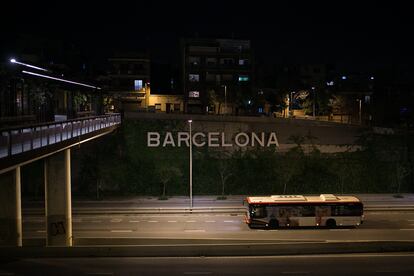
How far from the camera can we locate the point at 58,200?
22.4 metres

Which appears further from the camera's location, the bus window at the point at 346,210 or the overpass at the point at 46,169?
the bus window at the point at 346,210

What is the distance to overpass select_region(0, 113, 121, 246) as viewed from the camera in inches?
573

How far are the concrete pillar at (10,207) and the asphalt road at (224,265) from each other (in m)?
2.61

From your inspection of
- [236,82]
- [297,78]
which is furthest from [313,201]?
[297,78]

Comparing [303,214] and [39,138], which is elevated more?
[39,138]

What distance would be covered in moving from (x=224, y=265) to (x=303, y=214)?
11.8m

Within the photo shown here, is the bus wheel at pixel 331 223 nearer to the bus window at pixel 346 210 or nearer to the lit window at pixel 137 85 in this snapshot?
the bus window at pixel 346 210

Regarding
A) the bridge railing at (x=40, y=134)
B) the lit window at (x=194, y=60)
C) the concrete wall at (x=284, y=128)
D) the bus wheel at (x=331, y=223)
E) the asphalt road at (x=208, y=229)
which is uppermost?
the lit window at (x=194, y=60)

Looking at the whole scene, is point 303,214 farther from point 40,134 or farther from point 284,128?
point 284,128

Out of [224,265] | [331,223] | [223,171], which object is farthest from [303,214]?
[224,265]

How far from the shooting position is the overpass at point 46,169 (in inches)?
573

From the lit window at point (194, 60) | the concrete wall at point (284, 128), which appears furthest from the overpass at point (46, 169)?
the lit window at point (194, 60)

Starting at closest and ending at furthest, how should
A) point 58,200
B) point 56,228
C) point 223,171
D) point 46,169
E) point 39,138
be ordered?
point 39,138 → point 56,228 → point 58,200 → point 46,169 → point 223,171

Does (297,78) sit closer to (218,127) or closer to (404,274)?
(218,127)
